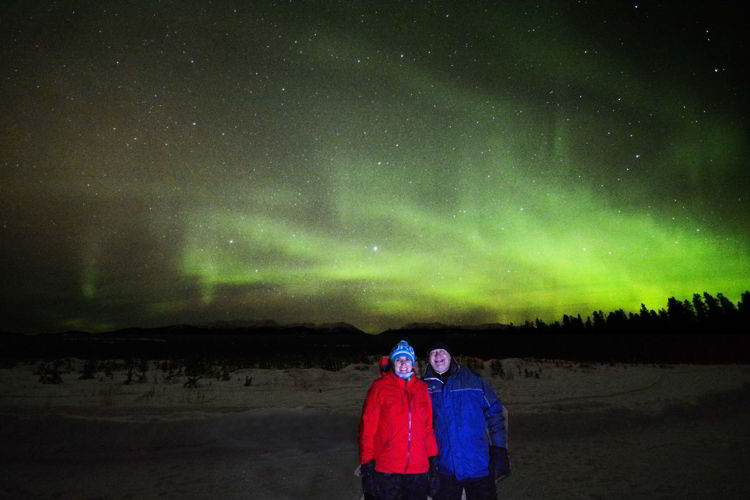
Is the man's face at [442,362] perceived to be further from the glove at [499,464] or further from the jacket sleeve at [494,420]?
the glove at [499,464]

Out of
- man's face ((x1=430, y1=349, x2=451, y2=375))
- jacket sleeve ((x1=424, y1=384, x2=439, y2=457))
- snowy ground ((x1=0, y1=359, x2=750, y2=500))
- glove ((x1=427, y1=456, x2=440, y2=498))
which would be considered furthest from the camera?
snowy ground ((x1=0, y1=359, x2=750, y2=500))

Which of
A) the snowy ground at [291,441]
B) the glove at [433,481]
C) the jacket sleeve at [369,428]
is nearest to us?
the jacket sleeve at [369,428]

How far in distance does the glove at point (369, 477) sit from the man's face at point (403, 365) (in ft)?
2.58

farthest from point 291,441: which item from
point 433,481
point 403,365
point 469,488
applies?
point 403,365

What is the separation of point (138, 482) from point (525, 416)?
8451mm

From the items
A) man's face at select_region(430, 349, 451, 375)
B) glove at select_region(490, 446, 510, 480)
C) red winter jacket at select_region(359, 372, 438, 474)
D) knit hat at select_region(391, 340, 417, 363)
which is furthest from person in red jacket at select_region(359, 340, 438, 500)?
glove at select_region(490, 446, 510, 480)

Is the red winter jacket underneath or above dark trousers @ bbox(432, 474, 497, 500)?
above

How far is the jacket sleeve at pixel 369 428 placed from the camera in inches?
156

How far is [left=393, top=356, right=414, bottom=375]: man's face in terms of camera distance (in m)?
4.23

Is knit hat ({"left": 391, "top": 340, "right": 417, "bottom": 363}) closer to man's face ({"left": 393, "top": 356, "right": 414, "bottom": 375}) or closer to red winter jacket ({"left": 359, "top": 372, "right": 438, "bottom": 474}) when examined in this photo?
man's face ({"left": 393, "top": 356, "right": 414, "bottom": 375})

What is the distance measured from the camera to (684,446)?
901cm

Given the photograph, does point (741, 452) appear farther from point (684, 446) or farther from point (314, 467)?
point (314, 467)

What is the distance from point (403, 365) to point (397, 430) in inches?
21.4

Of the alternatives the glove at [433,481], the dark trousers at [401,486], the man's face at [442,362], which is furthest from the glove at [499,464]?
the man's face at [442,362]
